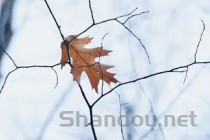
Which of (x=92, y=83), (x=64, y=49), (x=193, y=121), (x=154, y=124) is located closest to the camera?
(x=64, y=49)

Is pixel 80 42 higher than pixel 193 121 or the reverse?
higher

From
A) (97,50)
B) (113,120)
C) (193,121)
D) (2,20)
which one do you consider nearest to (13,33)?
(2,20)

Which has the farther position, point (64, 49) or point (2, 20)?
point (2, 20)

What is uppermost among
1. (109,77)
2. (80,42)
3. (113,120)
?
(80,42)

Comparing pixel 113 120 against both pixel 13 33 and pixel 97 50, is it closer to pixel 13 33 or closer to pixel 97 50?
pixel 13 33

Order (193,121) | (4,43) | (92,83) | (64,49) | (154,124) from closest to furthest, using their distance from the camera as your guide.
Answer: (64,49) → (92,83) → (4,43) → (193,121) → (154,124)

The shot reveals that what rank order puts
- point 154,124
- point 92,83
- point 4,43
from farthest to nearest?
point 154,124 < point 4,43 < point 92,83

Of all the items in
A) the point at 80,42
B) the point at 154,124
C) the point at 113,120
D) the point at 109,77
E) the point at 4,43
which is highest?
the point at 80,42

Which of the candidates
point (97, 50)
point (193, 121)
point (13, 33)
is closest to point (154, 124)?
point (193, 121)

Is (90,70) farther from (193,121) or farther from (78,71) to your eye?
(193,121)
